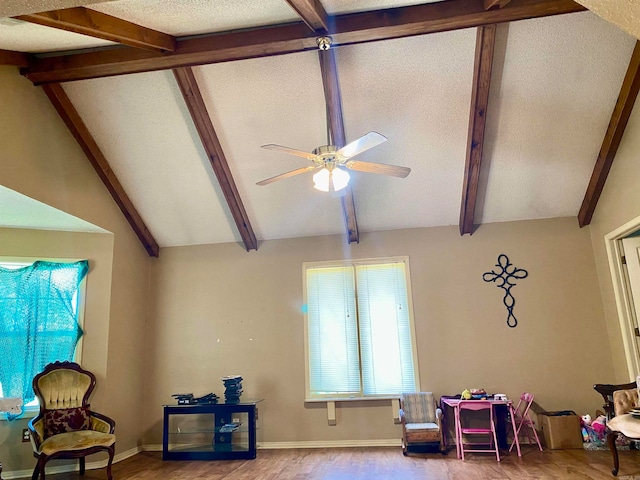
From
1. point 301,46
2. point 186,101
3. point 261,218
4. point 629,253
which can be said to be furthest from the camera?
point 261,218

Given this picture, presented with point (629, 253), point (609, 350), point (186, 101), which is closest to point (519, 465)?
point (609, 350)

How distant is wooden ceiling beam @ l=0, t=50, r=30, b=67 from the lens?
3.77 meters

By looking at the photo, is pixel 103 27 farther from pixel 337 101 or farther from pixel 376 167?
pixel 376 167

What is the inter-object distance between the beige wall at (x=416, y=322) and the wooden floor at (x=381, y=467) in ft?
1.91

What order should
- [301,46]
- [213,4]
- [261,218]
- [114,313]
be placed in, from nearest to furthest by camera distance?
[213,4], [301,46], [114,313], [261,218]

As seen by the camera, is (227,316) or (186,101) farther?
(227,316)

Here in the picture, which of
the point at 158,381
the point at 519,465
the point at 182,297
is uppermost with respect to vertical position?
the point at 182,297

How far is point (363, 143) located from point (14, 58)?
10.0 ft

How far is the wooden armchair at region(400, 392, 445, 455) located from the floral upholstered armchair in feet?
9.54

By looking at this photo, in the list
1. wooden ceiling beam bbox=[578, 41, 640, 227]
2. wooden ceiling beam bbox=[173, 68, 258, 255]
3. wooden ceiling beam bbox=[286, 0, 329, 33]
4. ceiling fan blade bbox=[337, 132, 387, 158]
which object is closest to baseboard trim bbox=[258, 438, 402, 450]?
wooden ceiling beam bbox=[173, 68, 258, 255]

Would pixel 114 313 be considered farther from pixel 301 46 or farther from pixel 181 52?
pixel 301 46

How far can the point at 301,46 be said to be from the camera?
3744 mm

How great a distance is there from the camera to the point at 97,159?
4.91 metres

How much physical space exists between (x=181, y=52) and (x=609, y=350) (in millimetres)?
5394
